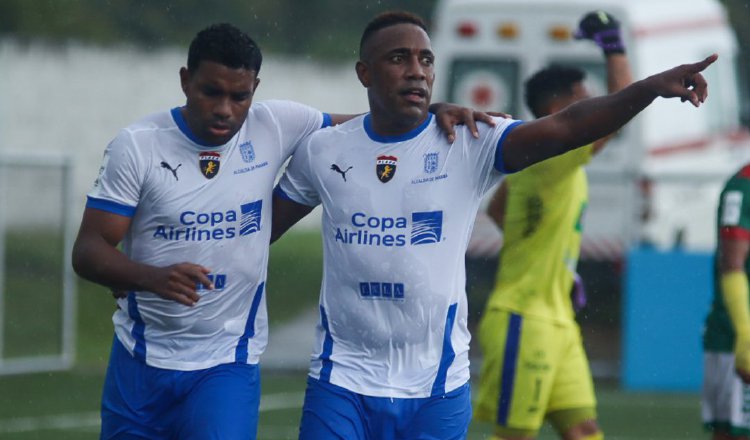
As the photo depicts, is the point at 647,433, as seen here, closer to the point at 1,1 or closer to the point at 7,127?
the point at 7,127

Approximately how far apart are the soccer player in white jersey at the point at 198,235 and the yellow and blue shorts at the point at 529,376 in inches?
75.0

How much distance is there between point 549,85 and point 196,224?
257 centimetres

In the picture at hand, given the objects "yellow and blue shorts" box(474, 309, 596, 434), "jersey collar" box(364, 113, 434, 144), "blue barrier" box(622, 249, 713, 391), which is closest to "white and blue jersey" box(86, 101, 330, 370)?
"jersey collar" box(364, 113, 434, 144)

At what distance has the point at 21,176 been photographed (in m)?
15.1

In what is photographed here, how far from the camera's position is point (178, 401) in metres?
5.98

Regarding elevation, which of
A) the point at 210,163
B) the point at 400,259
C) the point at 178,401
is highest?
the point at 210,163

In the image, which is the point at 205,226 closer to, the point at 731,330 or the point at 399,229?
the point at 399,229

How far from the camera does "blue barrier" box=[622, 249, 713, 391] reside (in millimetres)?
13516

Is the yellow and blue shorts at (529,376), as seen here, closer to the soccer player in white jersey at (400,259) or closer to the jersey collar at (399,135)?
the soccer player in white jersey at (400,259)

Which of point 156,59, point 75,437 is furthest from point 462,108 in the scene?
point 156,59

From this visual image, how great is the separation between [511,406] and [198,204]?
238 centimetres

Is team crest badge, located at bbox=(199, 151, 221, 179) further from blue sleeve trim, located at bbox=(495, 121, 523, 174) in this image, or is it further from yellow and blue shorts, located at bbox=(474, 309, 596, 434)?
yellow and blue shorts, located at bbox=(474, 309, 596, 434)

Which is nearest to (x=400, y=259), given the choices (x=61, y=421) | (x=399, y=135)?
(x=399, y=135)

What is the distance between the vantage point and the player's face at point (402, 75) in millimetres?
5664
